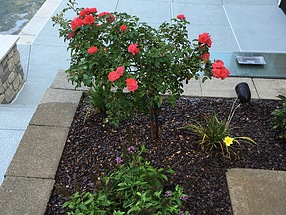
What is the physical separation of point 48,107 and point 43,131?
0.31 metres

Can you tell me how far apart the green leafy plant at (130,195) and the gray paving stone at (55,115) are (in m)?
0.86

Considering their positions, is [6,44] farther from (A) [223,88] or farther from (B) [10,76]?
(A) [223,88]

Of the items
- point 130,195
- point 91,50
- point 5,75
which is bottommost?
point 5,75

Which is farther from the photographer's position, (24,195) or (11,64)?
(11,64)

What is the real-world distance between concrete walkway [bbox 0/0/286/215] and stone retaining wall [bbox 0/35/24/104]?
112 millimetres

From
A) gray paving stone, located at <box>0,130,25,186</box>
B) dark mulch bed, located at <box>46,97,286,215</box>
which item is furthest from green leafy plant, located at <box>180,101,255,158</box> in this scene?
gray paving stone, located at <box>0,130,25,186</box>

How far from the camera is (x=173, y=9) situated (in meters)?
5.25

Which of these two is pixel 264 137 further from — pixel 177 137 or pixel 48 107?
pixel 48 107

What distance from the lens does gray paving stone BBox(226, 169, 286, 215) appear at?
200cm

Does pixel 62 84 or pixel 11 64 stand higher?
pixel 62 84

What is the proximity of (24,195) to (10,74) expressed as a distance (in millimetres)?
1901

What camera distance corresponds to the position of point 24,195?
207 centimetres

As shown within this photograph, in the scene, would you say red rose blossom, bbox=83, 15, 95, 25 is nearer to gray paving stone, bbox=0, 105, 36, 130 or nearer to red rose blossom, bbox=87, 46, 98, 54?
red rose blossom, bbox=87, 46, 98, 54

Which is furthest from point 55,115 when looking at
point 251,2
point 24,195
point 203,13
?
point 251,2
